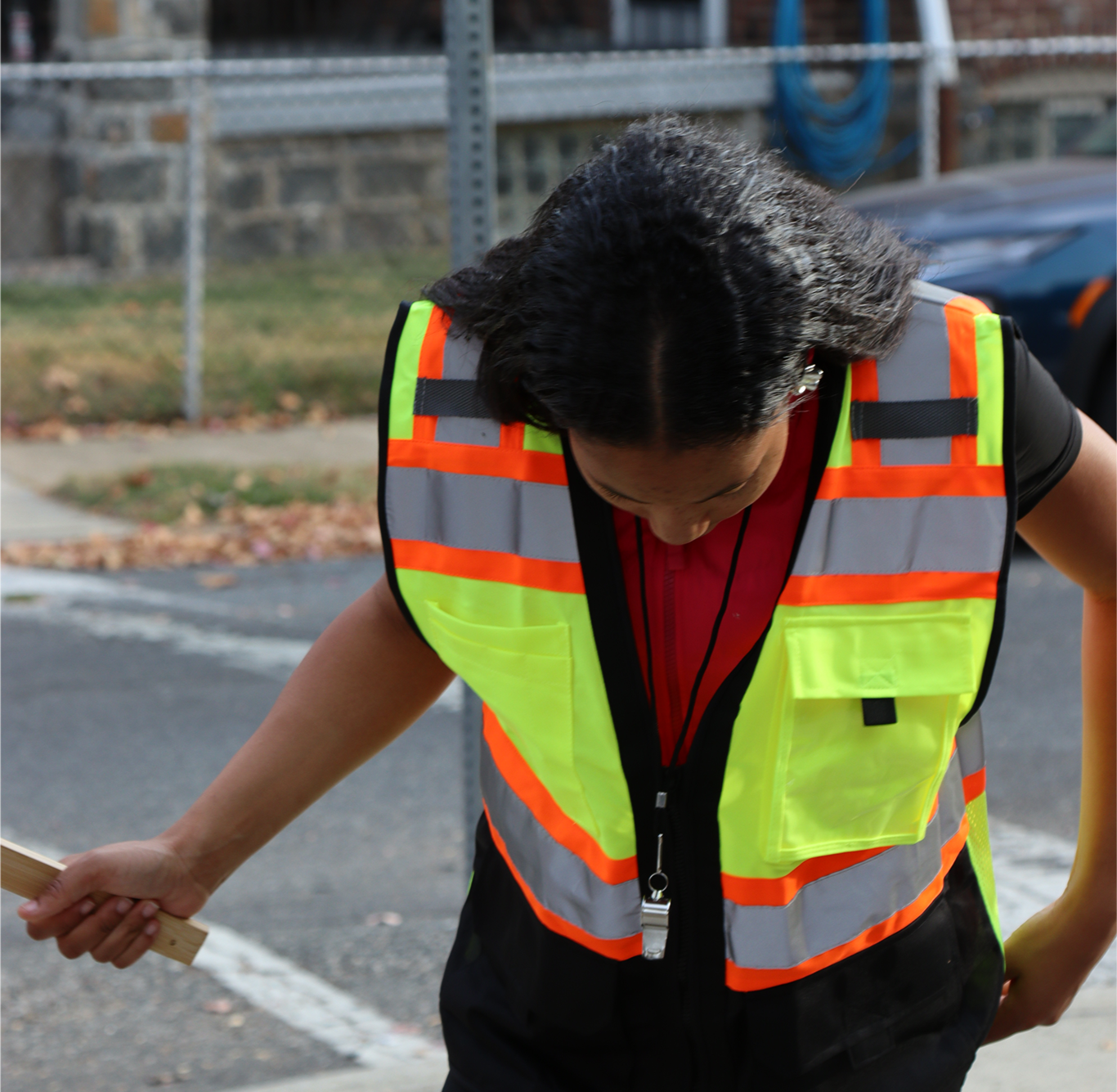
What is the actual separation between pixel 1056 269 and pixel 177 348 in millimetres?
5749

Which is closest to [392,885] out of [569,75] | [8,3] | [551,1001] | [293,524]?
[551,1001]

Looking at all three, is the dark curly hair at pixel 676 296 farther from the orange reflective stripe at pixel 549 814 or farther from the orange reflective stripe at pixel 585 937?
the orange reflective stripe at pixel 585 937

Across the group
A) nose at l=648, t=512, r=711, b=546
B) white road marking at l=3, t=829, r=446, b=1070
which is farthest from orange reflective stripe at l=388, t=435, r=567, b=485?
white road marking at l=3, t=829, r=446, b=1070

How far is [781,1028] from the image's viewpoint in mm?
1402

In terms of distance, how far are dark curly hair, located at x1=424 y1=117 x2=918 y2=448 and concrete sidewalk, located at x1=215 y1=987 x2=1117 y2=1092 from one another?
1.72m

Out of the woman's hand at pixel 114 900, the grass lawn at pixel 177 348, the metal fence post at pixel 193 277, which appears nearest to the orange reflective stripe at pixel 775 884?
the woman's hand at pixel 114 900

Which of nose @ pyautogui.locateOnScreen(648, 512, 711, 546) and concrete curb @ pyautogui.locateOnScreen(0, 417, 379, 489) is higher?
nose @ pyautogui.locateOnScreen(648, 512, 711, 546)

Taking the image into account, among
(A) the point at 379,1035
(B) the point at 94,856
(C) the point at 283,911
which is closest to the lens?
(B) the point at 94,856

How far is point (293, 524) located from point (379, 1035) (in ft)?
14.4

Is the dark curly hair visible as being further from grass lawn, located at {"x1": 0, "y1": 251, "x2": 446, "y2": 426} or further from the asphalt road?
grass lawn, located at {"x1": 0, "y1": 251, "x2": 446, "y2": 426}

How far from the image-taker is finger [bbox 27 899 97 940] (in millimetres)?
1646

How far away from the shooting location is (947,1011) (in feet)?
4.99

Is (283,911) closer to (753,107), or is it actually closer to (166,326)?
(166,326)

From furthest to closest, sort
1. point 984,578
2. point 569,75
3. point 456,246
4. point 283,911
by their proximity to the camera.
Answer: point 569,75 < point 283,911 < point 456,246 < point 984,578
